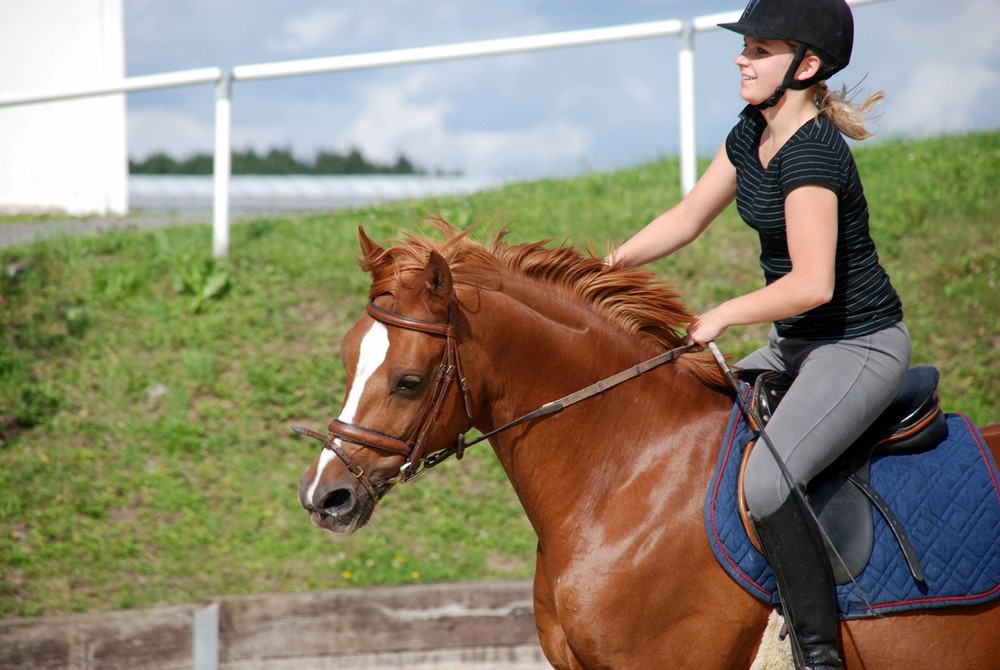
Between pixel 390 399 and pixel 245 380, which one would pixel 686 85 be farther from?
pixel 390 399

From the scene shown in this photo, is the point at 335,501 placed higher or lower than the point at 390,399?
lower

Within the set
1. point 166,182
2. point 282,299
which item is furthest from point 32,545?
point 166,182

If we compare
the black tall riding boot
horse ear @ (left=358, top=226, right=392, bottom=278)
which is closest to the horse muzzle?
horse ear @ (left=358, top=226, right=392, bottom=278)

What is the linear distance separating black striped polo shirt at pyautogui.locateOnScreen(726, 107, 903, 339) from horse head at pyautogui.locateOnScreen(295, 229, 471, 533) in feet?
3.38

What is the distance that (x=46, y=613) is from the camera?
5266mm

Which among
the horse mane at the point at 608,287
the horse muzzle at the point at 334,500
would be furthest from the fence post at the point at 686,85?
the horse muzzle at the point at 334,500

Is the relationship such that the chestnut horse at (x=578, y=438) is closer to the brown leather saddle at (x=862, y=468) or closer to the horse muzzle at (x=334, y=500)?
the horse muzzle at (x=334, y=500)

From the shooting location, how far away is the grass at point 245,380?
18.5ft

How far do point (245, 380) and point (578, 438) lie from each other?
13.9 ft

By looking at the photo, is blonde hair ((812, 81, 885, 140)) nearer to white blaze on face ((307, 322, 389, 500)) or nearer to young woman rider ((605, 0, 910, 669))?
young woman rider ((605, 0, 910, 669))

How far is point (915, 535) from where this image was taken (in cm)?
283

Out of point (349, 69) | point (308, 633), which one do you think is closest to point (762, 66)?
point (308, 633)

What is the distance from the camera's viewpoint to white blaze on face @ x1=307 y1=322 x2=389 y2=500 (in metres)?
2.70

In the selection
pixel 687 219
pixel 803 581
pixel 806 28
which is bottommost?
pixel 803 581
